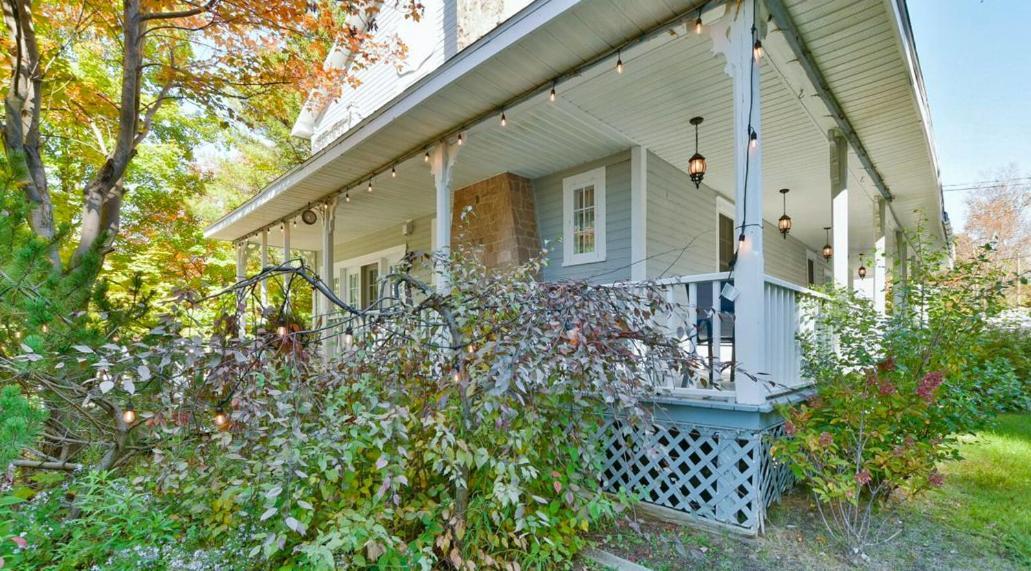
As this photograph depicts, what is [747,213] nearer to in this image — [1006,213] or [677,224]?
[677,224]

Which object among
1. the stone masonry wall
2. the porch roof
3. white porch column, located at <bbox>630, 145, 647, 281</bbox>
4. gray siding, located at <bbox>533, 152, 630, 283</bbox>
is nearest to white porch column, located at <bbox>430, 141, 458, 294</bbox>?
the porch roof

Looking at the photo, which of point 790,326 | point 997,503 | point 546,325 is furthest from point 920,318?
point 546,325

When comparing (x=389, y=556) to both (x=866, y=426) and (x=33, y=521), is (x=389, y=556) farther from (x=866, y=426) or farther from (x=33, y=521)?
(x=866, y=426)

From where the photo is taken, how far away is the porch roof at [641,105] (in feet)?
10.7

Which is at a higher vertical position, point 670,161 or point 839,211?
point 670,161

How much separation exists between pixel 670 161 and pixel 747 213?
3190 millimetres

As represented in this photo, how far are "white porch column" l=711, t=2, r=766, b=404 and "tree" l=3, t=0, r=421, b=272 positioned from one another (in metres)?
3.82

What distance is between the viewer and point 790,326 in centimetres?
366

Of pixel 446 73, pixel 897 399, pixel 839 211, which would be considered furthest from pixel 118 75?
pixel 897 399

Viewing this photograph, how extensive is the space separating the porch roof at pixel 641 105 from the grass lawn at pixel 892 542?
282cm

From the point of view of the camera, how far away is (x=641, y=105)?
458 cm

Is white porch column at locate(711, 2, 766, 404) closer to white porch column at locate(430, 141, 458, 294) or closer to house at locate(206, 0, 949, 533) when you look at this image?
house at locate(206, 0, 949, 533)

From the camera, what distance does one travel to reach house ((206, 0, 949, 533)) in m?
2.99

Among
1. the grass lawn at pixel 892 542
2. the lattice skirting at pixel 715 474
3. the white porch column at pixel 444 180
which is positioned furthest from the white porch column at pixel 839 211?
the white porch column at pixel 444 180
